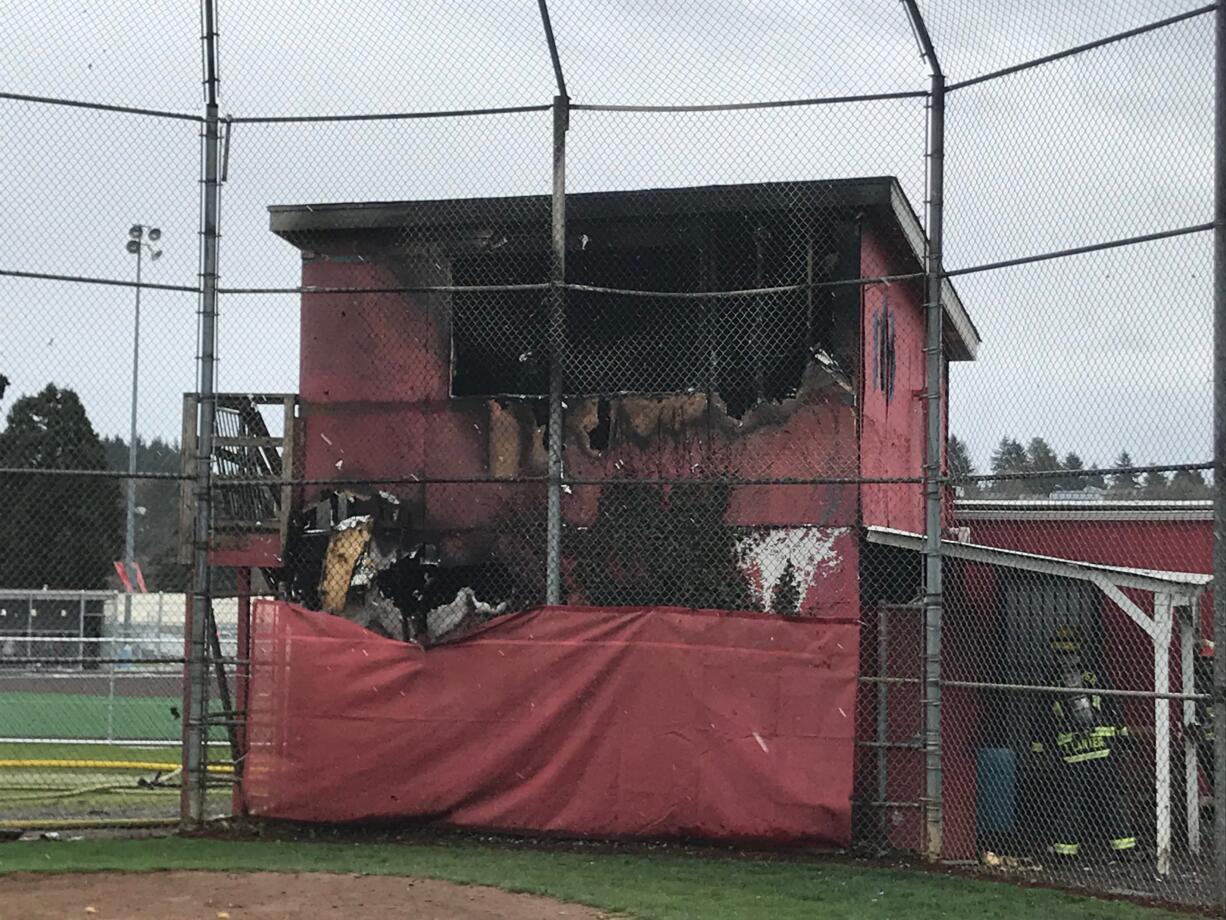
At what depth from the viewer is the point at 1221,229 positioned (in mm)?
8633

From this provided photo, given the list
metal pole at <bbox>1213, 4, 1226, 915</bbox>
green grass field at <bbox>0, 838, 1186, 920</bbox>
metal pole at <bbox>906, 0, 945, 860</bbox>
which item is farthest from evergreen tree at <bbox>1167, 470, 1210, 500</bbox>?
green grass field at <bbox>0, 838, 1186, 920</bbox>

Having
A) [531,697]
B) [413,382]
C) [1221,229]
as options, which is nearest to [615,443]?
[413,382]

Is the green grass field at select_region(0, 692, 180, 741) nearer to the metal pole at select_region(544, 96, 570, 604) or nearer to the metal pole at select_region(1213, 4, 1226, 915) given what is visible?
the metal pole at select_region(544, 96, 570, 604)

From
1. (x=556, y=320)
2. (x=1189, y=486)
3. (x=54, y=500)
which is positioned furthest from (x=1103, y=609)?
(x=54, y=500)

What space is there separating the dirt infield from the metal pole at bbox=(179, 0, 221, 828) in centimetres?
199

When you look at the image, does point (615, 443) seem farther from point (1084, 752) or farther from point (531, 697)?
point (1084, 752)

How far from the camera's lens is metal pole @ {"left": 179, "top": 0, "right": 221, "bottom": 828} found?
37.2 feet

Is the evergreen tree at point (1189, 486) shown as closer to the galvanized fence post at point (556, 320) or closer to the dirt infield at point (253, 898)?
the galvanized fence post at point (556, 320)

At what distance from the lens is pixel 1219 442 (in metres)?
8.59

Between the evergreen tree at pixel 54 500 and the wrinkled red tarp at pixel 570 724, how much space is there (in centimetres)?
245

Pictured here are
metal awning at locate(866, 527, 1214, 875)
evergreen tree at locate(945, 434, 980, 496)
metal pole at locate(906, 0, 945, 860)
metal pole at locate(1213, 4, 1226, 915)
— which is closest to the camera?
metal pole at locate(1213, 4, 1226, 915)

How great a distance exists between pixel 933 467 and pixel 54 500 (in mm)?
12265

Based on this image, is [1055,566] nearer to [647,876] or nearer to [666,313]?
[666,313]

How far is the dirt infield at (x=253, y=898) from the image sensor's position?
26.7ft
